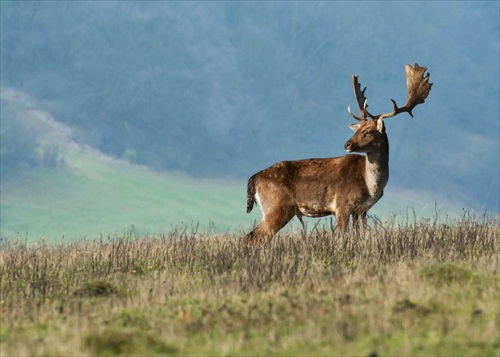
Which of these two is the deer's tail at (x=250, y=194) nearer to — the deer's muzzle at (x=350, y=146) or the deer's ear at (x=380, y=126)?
the deer's muzzle at (x=350, y=146)

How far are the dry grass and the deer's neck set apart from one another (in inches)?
Answer: 29.8

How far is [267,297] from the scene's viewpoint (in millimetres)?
8852

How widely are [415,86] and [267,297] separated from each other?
762 centimetres

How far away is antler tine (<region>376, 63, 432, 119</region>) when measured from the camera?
15.2 meters

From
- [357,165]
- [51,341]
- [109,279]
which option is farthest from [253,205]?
[51,341]

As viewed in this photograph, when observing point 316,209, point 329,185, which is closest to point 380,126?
point 329,185

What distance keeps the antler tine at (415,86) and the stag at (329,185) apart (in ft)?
2.68

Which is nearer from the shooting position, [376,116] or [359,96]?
[376,116]

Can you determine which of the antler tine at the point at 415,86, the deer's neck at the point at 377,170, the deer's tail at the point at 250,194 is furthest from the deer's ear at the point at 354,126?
the deer's tail at the point at 250,194

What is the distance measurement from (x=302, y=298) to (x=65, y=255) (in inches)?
241

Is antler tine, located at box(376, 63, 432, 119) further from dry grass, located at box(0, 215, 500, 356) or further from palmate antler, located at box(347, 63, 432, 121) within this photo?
dry grass, located at box(0, 215, 500, 356)

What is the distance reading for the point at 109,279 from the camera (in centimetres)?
1147

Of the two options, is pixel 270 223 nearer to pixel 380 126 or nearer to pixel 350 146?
pixel 350 146

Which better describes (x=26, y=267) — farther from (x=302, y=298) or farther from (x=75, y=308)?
(x=302, y=298)
